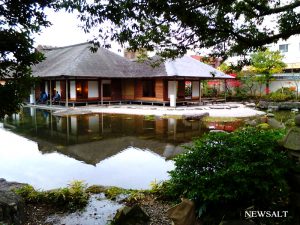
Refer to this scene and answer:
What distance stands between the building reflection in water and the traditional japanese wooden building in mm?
8039

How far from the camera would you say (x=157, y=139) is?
13570mm

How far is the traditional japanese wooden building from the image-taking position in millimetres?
27641

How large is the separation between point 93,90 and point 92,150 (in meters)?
19.5

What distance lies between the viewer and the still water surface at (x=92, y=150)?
8344 millimetres

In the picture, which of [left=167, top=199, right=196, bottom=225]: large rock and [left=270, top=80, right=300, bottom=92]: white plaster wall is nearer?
[left=167, top=199, right=196, bottom=225]: large rock

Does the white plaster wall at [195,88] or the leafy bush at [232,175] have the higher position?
the white plaster wall at [195,88]

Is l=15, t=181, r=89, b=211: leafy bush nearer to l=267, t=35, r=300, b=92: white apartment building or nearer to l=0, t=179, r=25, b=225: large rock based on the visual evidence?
l=0, t=179, r=25, b=225: large rock

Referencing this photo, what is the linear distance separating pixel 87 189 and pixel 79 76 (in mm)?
20844

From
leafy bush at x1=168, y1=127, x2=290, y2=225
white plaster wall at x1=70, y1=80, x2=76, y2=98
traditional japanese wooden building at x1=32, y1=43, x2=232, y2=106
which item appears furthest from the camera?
white plaster wall at x1=70, y1=80, x2=76, y2=98

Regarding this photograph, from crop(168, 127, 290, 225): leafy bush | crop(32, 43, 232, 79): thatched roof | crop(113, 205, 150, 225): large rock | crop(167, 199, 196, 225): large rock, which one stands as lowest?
crop(113, 205, 150, 225): large rock

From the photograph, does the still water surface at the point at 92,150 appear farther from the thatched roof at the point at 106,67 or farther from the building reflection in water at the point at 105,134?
the thatched roof at the point at 106,67

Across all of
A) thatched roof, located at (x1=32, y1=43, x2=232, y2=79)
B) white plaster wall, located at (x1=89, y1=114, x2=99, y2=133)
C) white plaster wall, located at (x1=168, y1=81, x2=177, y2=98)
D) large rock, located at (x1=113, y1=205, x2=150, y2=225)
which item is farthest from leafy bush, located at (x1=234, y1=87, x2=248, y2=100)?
large rock, located at (x1=113, y1=205, x2=150, y2=225)

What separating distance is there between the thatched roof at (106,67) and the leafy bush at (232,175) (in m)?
21.7

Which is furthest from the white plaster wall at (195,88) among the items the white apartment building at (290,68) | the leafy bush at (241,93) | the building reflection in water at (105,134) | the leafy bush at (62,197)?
the leafy bush at (62,197)
